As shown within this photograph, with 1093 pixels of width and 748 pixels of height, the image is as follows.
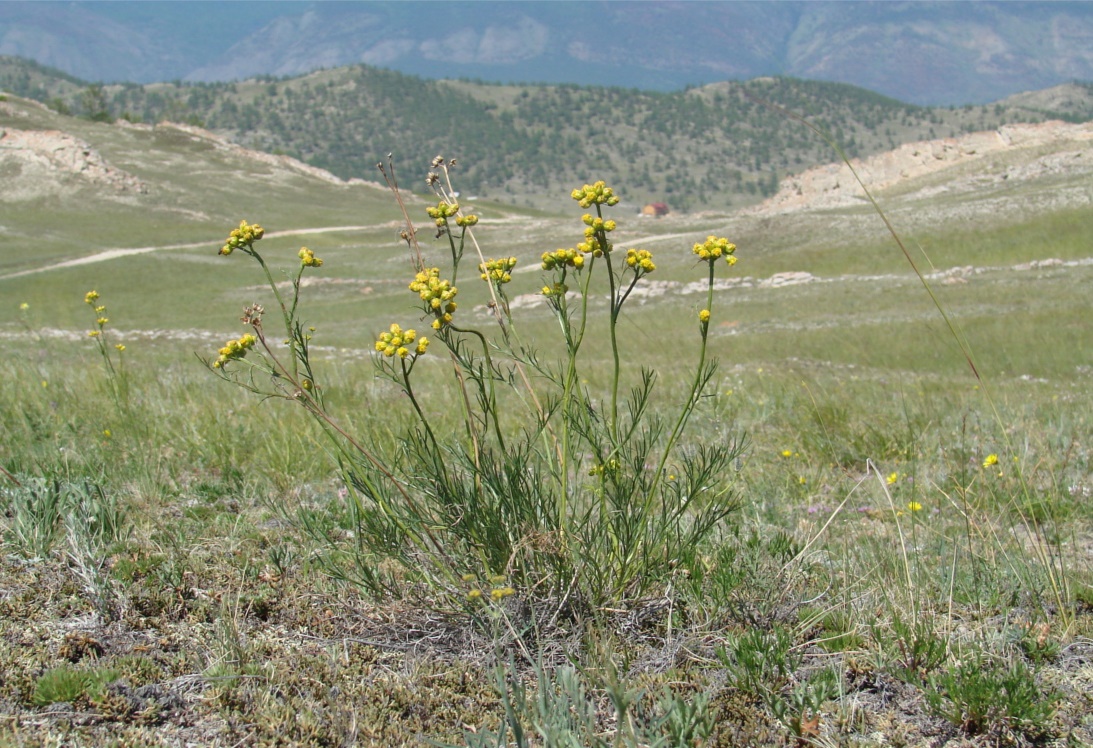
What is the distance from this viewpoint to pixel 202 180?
6862cm

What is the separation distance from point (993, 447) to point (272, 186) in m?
75.7

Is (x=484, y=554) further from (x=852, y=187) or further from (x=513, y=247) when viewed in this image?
(x=852, y=187)

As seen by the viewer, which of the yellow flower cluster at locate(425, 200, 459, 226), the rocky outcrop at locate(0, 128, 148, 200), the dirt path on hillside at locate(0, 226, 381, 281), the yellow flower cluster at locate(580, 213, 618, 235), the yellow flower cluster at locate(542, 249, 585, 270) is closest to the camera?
the yellow flower cluster at locate(580, 213, 618, 235)

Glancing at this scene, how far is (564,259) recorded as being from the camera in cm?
213

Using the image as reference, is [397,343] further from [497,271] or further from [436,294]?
[497,271]

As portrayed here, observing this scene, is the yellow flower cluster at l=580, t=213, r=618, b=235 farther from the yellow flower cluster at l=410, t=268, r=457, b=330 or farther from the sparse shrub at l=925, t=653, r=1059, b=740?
the sparse shrub at l=925, t=653, r=1059, b=740

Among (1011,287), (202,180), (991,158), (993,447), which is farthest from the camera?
(202,180)

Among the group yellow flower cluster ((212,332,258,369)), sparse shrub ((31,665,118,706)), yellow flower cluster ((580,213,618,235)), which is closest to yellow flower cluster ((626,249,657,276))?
yellow flower cluster ((580,213,618,235))

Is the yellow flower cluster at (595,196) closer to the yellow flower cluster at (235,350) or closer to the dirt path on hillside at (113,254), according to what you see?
the yellow flower cluster at (235,350)

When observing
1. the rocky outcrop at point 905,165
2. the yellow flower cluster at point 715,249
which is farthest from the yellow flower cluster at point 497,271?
the rocky outcrop at point 905,165

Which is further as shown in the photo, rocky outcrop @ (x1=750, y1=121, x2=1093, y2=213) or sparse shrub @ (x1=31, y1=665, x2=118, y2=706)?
rocky outcrop @ (x1=750, y1=121, x2=1093, y2=213)

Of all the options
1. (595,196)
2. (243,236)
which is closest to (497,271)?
(595,196)

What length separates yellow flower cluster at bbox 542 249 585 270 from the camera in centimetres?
208

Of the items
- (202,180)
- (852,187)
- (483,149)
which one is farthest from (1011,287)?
(483,149)
